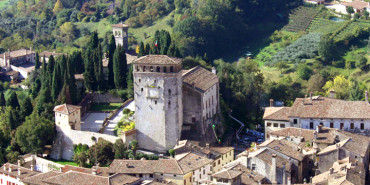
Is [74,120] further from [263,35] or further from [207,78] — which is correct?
[263,35]

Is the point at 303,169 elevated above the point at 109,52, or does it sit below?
below

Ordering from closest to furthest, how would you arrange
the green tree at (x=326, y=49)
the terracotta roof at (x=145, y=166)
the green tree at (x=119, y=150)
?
the terracotta roof at (x=145, y=166) < the green tree at (x=119, y=150) < the green tree at (x=326, y=49)

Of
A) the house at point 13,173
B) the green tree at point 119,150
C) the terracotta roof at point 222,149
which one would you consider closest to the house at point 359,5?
the terracotta roof at point 222,149

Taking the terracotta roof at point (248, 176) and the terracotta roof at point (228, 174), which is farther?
the terracotta roof at point (248, 176)

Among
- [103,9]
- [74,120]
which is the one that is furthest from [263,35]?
[74,120]

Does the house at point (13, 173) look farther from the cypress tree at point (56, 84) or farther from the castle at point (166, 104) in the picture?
the castle at point (166, 104)
